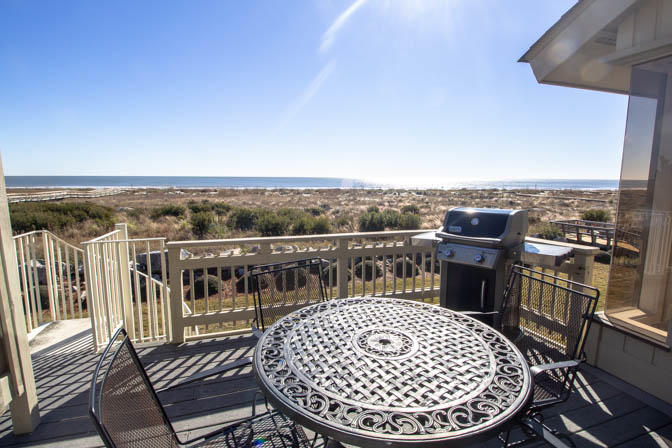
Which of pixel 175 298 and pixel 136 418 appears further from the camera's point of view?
pixel 175 298

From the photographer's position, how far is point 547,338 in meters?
2.58

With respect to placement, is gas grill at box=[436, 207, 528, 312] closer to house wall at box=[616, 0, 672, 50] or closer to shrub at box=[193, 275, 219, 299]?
house wall at box=[616, 0, 672, 50]

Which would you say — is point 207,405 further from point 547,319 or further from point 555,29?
point 555,29

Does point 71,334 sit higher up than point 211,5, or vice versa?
point 211,5

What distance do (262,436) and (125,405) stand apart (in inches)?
24.6

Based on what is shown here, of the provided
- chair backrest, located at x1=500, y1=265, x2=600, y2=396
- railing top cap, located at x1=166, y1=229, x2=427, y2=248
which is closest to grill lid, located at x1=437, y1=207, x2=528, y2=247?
chair backrest, located at x1=500, y1=265, x2=600, y2=396

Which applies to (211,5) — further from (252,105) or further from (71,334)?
(252,105)

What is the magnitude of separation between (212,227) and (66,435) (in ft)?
Answer: 31.5

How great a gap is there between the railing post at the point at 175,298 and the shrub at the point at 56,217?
10280 mm

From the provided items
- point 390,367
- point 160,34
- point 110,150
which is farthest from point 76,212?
point 110,150

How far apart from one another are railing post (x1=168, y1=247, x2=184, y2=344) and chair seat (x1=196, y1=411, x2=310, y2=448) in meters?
1.87

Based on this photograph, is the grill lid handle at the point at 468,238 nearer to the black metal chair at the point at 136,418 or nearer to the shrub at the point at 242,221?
the black metal chair at the point at 136,418

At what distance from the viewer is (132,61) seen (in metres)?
9.15

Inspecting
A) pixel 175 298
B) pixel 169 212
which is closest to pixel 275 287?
pixel 175 298
